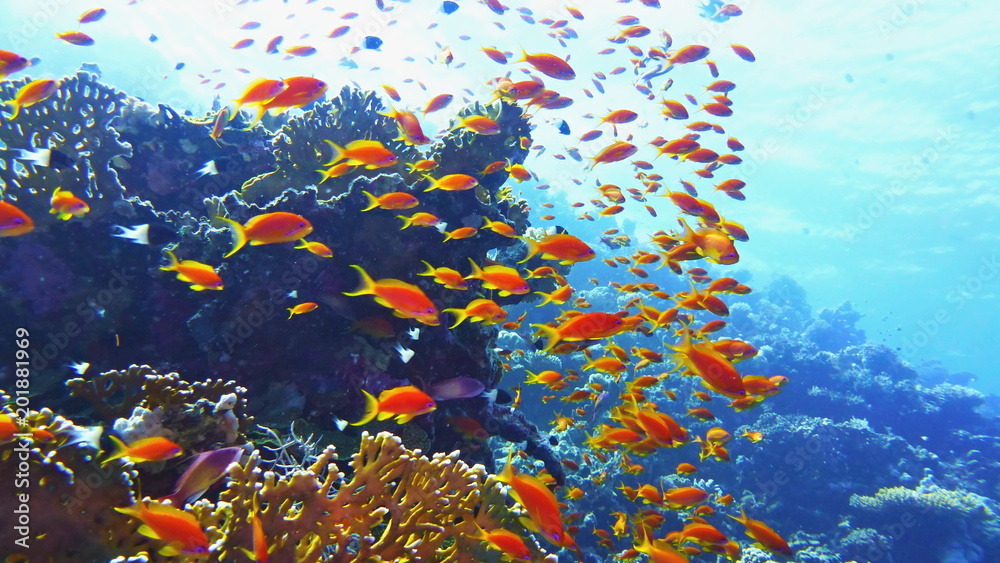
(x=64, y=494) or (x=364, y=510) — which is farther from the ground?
(x=64, y=494)

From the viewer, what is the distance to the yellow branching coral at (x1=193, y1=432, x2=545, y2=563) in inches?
94.3

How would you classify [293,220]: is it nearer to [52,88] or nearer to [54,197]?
[54,197]

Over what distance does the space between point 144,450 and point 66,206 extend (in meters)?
3.33

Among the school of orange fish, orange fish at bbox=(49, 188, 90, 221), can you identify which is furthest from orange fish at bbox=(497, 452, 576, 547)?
orange fish at bbox=(49, 188, 90, 221)

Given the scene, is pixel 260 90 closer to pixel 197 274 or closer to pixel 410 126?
pixel 410 126

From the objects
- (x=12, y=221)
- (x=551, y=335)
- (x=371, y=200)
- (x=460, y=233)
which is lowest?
(x=551, y=335)

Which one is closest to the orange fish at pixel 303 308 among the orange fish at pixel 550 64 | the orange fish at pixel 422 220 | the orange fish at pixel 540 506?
the orange fish at pixel 422 220

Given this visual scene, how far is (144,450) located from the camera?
7.98 ft

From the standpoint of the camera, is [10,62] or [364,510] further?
[10,62]

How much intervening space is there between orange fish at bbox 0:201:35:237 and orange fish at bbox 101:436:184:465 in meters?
2.03

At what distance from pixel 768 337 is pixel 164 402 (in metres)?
23.1

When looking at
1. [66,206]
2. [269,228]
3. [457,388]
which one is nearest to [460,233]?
[457,388]

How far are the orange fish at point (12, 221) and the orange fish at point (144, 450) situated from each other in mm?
2032

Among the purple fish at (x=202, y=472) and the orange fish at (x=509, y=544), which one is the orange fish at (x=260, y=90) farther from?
the orange fish at (x=509, y=544)
